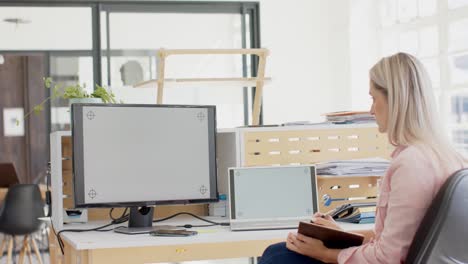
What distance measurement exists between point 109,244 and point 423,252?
97 cm

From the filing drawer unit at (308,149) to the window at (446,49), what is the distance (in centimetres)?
214

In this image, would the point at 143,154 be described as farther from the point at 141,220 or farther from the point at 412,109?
the point at 412,109

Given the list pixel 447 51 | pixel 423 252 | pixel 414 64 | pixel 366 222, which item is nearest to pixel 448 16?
pixel 447 51

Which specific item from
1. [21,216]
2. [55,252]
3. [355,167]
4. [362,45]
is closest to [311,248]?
[355,167]

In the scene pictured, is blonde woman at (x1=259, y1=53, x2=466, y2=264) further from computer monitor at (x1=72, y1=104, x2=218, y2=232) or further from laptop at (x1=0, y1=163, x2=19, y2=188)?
laptop at (x1=0, y1=163, x2=19, y2=188)

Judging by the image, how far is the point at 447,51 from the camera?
16.9 feet

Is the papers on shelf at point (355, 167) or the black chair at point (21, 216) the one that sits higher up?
the papers on shelf at point (355, 167)

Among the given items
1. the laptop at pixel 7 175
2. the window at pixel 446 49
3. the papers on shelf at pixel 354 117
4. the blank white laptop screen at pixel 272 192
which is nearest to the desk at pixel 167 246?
the blank white laptop screen at pixel 272 192

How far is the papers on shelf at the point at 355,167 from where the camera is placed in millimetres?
2852

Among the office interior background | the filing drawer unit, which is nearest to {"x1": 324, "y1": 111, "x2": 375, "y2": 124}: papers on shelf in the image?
the filing drawer unit

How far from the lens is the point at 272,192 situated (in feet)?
8.31

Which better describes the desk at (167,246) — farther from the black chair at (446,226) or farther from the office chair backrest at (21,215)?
the office chair backrest at (21,215)

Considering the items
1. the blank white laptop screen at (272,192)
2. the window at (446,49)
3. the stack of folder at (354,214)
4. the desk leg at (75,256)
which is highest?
the window at (446,49)

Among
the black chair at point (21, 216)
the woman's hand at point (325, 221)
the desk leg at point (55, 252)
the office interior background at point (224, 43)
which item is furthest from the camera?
the office interior background at point (224, 43)
